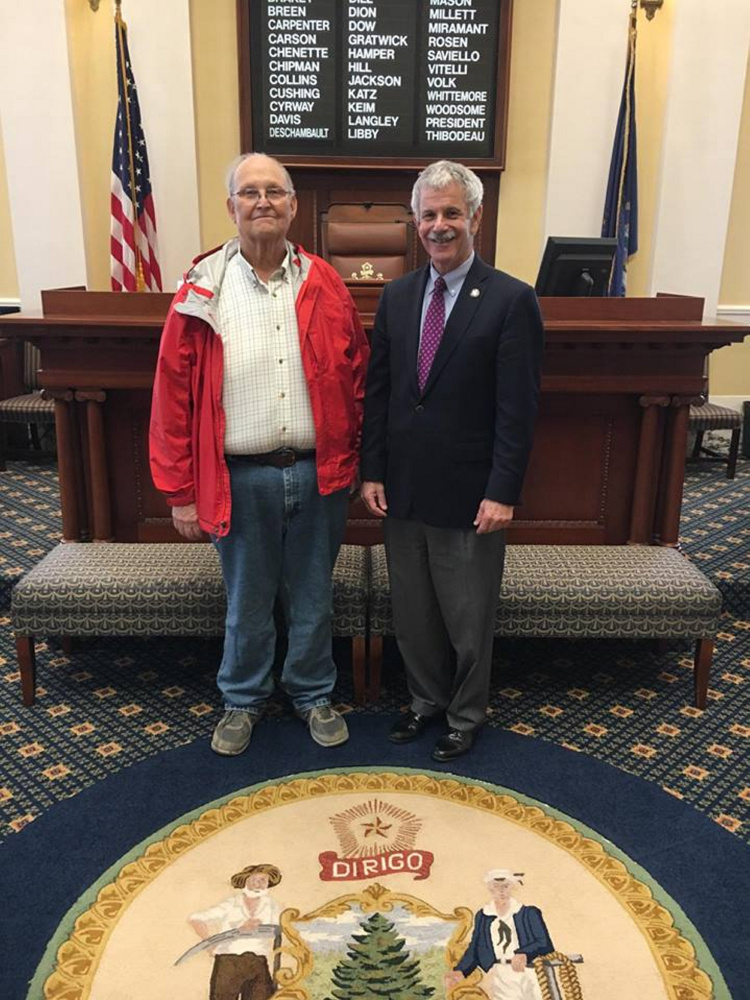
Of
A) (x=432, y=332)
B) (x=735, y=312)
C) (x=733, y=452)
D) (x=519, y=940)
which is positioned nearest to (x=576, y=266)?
(x=432, y=332)

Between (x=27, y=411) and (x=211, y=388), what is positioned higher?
(x=211, y=388)

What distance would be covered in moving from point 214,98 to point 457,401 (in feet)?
13.9

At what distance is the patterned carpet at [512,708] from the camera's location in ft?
7.61

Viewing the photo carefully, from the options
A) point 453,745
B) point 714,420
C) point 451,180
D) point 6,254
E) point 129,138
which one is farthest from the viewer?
point 6,254

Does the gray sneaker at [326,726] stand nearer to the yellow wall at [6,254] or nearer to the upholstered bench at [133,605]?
the upholstered bench at [133,605]

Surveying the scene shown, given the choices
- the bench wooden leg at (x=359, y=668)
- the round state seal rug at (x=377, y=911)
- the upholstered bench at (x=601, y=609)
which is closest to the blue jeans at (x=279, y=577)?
the bench wooden leg at (x=359, y=668)

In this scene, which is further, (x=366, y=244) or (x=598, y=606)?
(x=366, y=244)

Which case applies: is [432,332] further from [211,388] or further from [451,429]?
[211,388]

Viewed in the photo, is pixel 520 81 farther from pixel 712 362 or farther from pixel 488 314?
pixel 488 314

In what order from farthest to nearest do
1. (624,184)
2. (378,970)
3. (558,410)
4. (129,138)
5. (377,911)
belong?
(624,184) < (129,138) < (558,410) < (377,911) < (378,970)

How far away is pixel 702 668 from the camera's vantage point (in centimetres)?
265

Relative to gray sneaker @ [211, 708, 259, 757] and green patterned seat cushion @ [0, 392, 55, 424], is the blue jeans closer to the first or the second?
gray sneaker @ [211, 708, 259, 757]

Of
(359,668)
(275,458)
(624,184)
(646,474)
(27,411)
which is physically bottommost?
(359,668)

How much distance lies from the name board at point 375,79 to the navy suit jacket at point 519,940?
4.67m
